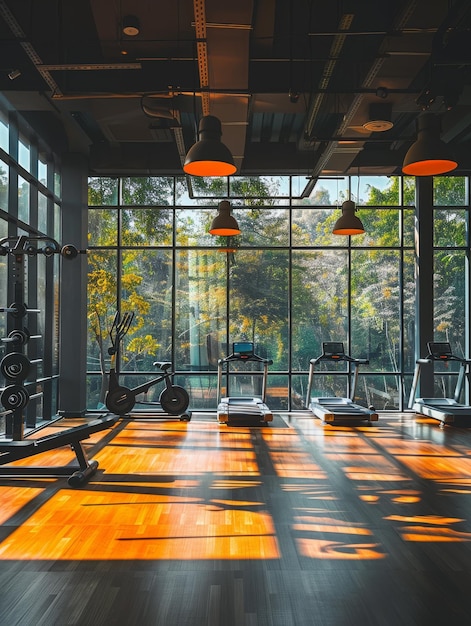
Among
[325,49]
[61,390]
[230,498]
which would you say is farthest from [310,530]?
[61,390]

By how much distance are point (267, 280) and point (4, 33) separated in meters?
5.65

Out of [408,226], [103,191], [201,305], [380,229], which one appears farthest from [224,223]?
[408,226]

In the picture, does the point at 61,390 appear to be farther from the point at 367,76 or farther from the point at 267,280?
the point at 367,76

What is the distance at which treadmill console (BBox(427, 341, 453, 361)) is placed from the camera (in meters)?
8.95

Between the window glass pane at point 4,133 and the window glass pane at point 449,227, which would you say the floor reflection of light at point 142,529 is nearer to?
the window glass pane at point 4,133

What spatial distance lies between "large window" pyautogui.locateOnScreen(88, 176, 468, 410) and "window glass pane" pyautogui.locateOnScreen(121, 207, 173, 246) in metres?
0.02

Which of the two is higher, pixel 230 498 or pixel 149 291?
pixel 149 291

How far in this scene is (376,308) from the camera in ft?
33.2

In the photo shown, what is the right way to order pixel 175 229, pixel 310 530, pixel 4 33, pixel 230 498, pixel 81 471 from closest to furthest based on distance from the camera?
pixel 310 530, pixel 230 498, pixel 81 471, pixel 4 33, pixel 175 229

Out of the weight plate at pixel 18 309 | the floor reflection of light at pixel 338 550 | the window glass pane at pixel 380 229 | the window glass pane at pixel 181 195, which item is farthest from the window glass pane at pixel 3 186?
the window glass pane at pixel 380 229

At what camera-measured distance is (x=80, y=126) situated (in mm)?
8312

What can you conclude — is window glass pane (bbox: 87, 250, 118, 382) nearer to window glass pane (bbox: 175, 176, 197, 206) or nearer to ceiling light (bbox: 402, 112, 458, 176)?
window glass pane (bbox: 175, 176, 197, 206)

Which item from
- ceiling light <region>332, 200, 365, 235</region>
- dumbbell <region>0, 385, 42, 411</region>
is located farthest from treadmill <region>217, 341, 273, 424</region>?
dumbbell <region>0, 385, 42, 411</region>

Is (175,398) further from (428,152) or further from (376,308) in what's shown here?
(428,152)
